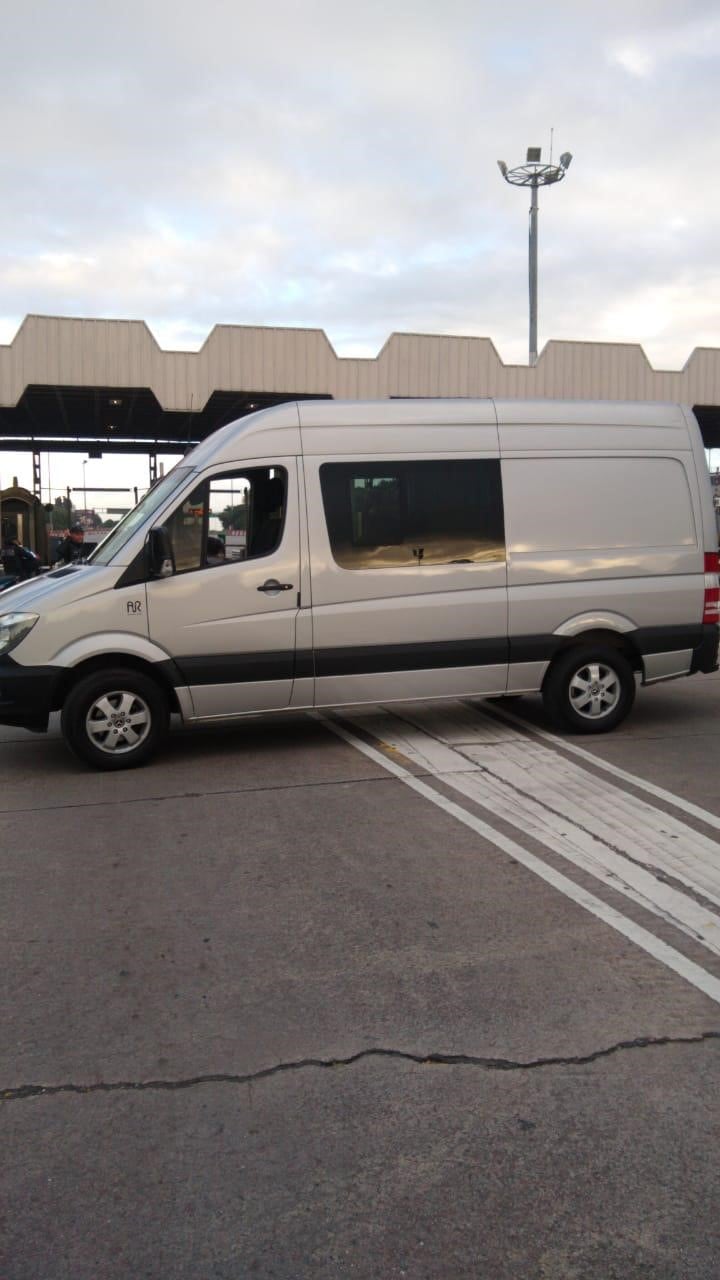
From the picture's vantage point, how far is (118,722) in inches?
280

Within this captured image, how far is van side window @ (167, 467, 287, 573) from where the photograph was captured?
7273 millimetres

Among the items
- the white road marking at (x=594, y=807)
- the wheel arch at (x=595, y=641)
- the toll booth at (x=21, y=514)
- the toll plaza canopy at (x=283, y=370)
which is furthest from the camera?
the toll booth at (x=21, y=514)

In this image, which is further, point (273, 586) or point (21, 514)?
point (21, 514)

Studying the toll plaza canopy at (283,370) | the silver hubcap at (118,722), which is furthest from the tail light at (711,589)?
the toll plaza canopy at (283,370)

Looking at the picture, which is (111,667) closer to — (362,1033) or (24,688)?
(24,688)

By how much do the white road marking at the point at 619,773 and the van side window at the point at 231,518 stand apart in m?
2.62

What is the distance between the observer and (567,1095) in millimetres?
3047

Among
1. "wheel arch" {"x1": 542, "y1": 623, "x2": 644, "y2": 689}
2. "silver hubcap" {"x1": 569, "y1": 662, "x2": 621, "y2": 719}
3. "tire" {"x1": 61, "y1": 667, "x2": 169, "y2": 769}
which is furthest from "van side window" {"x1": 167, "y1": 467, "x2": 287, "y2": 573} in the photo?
"silver hubcap" {"x1": 569, "y1": 662, "x2": 621, "y2": 719}

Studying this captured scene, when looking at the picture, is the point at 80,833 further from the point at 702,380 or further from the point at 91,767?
the point at 702,380

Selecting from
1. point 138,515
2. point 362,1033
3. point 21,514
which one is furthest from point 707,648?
point 21,514

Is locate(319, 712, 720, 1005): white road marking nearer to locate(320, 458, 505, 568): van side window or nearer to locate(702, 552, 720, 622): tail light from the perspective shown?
locate(320, 458, 505, 568): van side window

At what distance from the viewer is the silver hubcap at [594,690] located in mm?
8039

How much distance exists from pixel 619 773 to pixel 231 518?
127 inches

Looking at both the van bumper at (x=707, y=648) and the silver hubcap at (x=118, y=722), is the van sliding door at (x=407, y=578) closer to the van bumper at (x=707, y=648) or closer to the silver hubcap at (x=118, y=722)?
the silver hubcap at (x=118, y=722)
